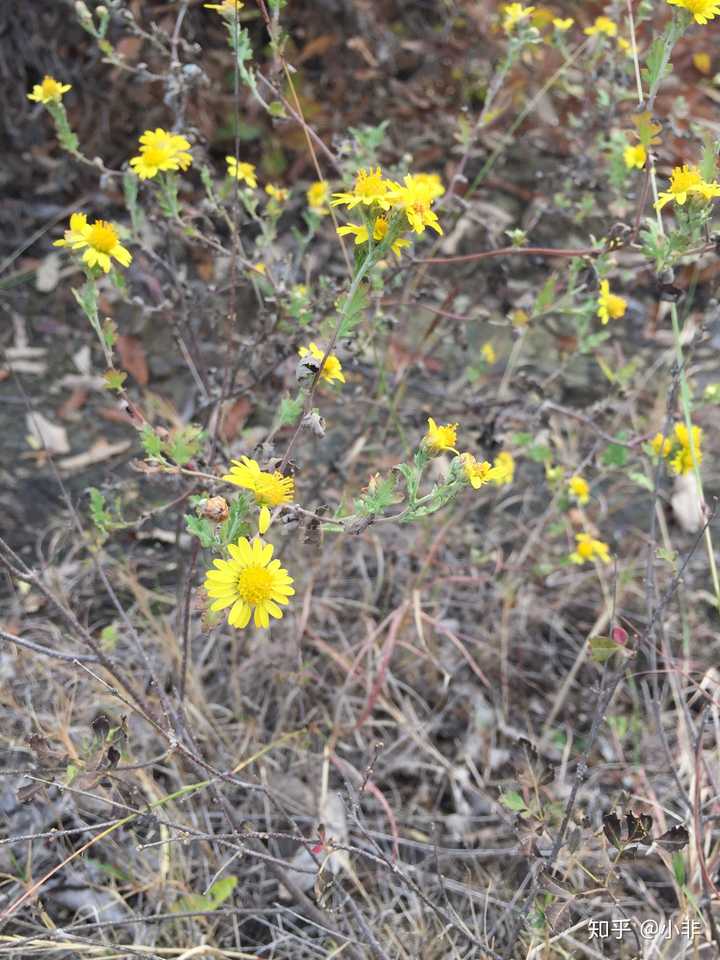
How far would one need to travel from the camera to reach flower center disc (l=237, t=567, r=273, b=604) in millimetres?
1017

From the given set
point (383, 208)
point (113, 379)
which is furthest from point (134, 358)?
point (383, 208)

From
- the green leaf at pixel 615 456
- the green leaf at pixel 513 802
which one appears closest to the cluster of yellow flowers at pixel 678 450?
the green leaf at pixel 615 456

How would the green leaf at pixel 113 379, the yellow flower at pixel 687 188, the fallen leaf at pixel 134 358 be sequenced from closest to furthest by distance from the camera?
the yellow flower at pixel 687 188 < the green leaf at pixel 113 379 < the fallen leaf at pixel 134 358

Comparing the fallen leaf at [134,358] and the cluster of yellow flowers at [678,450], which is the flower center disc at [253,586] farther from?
the fallen leaf at [134,358]

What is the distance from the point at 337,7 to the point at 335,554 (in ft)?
6.34

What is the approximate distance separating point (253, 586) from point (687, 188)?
32.4 inches

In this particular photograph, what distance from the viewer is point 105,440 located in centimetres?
241

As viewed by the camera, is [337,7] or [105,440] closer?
[105,440]

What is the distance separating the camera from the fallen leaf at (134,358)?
251 centimetres

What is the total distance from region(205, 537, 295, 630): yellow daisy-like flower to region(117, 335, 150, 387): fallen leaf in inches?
63.1

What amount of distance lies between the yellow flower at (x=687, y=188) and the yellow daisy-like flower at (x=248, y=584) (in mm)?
725

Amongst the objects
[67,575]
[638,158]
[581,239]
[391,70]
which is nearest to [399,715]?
[67,575]

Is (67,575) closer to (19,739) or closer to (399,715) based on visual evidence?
(19,739)

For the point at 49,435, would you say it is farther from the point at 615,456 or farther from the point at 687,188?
the point at 687,188
